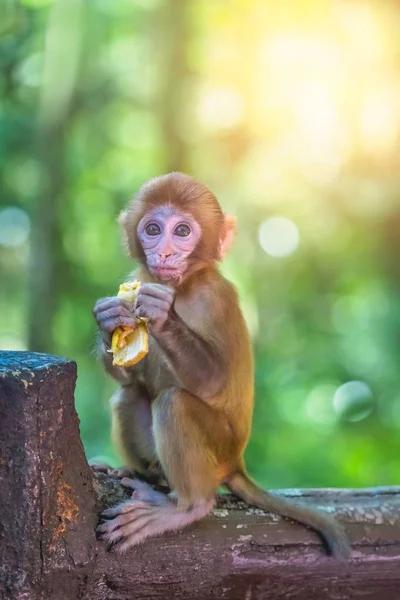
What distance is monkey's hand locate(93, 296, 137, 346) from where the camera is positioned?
3.08 meters

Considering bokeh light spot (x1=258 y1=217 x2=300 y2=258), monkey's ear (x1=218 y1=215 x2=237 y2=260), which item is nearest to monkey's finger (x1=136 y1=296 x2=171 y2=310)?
monkey's ear (x1=218 y1=215 x2=237 y2=260)

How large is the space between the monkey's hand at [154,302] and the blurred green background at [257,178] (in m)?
5.19

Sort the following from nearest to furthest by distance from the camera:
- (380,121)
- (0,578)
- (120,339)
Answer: (0,578), (120,339), (380,121)

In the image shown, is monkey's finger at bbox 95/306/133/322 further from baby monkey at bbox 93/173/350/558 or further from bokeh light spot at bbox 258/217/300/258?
bokeh light spot at bbox 258/217/300/258

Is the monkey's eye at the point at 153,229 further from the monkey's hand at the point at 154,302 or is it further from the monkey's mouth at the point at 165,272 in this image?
the monkey's hand at the point at 154,302

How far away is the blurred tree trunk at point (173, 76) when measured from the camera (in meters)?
8.76

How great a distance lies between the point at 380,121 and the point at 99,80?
3239mm

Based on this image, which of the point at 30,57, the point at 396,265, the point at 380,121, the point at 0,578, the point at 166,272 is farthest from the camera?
the point at 396,265

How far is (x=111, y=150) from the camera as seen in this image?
9.22 meters

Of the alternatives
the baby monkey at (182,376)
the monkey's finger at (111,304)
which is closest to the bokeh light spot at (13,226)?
the baby monkey at (182,376)

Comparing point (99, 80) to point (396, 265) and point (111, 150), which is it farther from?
point (396, 265)

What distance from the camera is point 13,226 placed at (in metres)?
8.49

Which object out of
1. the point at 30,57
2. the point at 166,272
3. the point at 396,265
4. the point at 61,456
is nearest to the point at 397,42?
the point at 396,265

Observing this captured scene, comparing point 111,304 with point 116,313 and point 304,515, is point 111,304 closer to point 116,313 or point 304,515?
point 116,313
